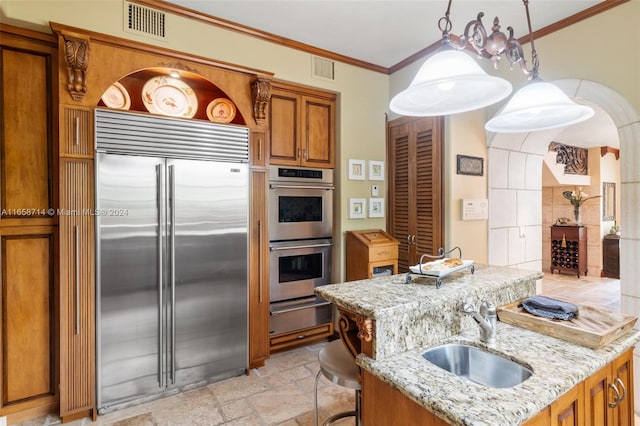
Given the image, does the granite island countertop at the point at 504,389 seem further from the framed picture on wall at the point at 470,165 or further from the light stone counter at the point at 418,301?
the framed picture on wall at the point at 470,165

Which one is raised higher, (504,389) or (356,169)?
(356,169)

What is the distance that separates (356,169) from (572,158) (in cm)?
573

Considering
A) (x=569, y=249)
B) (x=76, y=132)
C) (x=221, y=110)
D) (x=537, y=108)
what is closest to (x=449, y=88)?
(x=537, y=108)

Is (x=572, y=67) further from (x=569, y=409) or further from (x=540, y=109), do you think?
(x=569, y=409)

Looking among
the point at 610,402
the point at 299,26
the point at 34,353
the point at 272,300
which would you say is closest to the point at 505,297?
the point at 610,402

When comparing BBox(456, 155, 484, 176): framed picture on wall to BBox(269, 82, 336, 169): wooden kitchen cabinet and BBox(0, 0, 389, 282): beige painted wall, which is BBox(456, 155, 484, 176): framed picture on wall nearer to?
BBox(0, 0, 389, 282): beige painted wall

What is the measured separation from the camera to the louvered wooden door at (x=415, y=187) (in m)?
3.11

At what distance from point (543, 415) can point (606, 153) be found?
315 inches

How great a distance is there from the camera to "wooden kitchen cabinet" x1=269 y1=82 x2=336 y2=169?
10.1ft

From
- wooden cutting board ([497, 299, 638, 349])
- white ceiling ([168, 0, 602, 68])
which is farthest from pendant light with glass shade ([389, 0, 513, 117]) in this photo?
white ceiling ([168, 0, 602, 68])

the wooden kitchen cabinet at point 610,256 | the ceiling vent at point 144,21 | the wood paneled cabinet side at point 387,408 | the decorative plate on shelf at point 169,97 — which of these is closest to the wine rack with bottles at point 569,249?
the wooden kitchen cabinet at point 610,256

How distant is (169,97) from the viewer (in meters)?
2.67

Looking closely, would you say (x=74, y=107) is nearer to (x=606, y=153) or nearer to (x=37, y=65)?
(x=37, y=65)

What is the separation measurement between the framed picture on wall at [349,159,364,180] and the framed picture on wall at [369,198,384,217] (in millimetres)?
297
